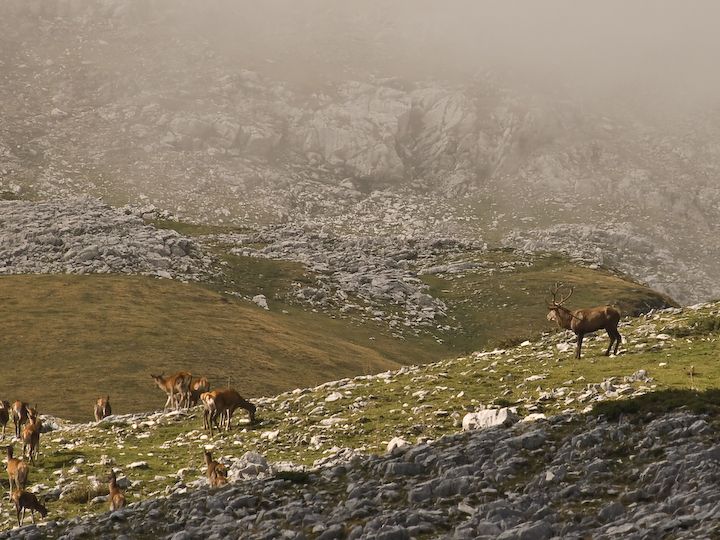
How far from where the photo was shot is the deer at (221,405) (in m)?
33.2

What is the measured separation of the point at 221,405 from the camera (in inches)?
1316

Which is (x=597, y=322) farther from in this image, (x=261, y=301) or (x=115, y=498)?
(x=261, y=301)

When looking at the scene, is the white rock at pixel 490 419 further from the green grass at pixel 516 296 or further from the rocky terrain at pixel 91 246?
the rocky terrain at pixel 91 246

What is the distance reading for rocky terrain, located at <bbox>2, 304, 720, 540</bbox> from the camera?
1702 centimetres

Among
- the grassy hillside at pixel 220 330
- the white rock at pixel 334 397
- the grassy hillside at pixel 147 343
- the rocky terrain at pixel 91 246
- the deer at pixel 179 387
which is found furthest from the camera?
the rocky terrain at pixel 91 246

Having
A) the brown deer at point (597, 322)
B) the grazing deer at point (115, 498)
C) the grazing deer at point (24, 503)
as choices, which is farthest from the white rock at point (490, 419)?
the grazing deer at point (24, 503)

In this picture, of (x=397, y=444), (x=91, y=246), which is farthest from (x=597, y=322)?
(x=91, y=246)

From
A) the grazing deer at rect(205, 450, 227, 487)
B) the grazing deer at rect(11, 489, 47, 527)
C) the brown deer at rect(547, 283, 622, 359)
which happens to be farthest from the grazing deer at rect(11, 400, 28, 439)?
the brown deer at rect(547, 283, 622, 359)

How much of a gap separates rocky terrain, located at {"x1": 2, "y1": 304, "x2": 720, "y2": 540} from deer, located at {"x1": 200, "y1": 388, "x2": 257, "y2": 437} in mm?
860

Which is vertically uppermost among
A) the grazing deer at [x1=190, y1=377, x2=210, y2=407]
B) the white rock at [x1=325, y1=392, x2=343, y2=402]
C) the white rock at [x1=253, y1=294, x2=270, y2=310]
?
the white rock at [x1=325, y1=392, x2=343, y2=402]

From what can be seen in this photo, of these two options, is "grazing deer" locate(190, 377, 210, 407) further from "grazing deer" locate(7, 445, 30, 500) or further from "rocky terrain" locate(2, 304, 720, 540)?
"grazing deer" locate(7, 445, 30, 500)

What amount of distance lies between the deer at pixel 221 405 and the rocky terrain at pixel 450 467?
0.86 m

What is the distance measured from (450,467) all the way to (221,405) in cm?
1524

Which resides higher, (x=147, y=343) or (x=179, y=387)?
(x=179, y=387)
